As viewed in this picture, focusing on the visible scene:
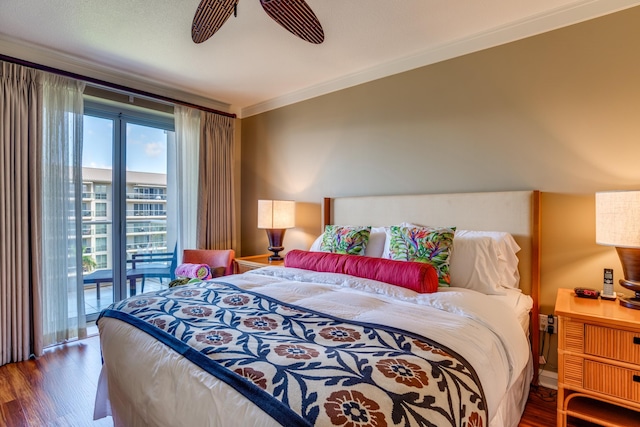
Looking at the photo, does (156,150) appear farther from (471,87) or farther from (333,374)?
(333,374)

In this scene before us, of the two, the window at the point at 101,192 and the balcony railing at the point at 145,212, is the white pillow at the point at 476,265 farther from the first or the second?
the window at the point at 101,192

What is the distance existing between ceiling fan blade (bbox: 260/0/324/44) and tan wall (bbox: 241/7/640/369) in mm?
1136

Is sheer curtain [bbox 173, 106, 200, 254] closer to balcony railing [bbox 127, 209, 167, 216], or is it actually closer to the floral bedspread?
balcony railing [bbox 127, 209, 167, 216]

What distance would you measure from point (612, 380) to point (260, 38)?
9.81 feet

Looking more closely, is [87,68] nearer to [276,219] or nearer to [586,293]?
[276,219]

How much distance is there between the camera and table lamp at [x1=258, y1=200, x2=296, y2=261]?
3.34m

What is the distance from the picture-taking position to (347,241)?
8.50ft

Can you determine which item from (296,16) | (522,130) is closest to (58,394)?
(296,16)

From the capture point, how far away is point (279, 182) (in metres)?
3.86

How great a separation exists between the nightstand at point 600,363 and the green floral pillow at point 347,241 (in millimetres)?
1307

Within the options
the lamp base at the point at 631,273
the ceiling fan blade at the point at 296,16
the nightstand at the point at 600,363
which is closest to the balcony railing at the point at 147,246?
the ceiling fan blade at the point at 296,16

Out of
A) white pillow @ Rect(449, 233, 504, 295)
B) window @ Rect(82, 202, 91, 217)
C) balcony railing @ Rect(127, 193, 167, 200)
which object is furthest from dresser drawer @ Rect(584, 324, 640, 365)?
window @ Rect(82, 202, 91, 217)

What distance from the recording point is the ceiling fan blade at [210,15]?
1.75m

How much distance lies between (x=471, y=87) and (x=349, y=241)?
1508 millimetres
